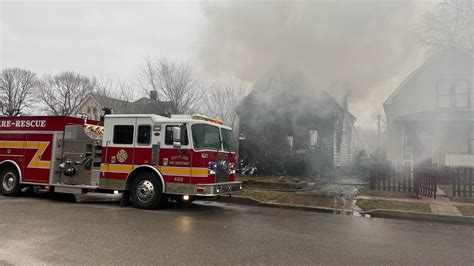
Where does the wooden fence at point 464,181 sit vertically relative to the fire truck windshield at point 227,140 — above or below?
below

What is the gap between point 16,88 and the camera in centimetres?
4719

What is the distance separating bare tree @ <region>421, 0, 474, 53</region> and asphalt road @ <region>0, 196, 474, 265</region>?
16.5m

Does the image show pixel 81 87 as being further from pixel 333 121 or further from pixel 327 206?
pixel 327 206

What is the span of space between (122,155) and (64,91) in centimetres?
4081

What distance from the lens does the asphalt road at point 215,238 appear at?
4.87 metres

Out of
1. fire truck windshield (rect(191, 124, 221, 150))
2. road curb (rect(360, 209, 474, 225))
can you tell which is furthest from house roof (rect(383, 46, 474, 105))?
fire truck windshield (rect(191, 124, 221, 150))

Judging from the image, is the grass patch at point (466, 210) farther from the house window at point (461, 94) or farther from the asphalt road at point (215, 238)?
the house window at point (461, 94)

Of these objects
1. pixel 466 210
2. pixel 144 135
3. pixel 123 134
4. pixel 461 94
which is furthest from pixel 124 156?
pixel 461 94

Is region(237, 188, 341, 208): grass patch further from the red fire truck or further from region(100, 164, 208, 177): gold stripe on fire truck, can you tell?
region(100, 164, 208, 177): gold stripe on fire truck

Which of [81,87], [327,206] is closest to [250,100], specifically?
[327,206]

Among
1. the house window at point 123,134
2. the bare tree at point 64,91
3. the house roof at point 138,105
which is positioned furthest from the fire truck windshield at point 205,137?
the bare tree at point 64,91

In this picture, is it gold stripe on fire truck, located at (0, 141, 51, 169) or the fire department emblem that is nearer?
the fire department emblem

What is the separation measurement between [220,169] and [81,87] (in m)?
41.6

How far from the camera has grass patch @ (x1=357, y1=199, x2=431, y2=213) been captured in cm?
915
